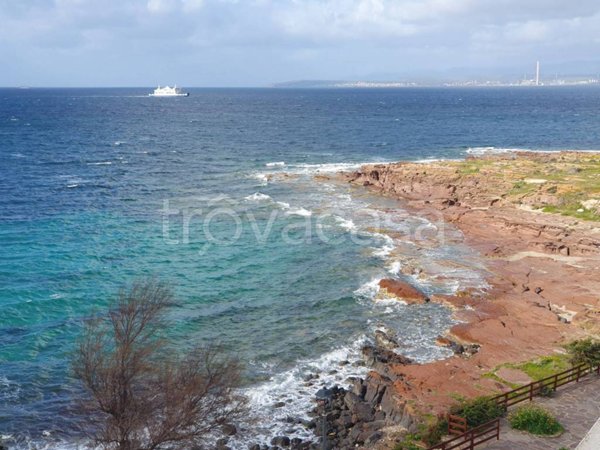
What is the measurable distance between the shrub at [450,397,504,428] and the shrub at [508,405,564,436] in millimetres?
794

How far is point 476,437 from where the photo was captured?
81.1 ft

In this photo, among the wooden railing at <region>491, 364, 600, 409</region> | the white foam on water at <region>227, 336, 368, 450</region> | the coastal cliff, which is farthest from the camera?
the coastal cliff

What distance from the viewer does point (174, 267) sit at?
54.2m

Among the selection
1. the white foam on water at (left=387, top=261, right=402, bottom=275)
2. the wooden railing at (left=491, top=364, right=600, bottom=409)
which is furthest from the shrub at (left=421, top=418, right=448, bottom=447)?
the white foam on water at (left=387, top=261, right=402, bottom=275)

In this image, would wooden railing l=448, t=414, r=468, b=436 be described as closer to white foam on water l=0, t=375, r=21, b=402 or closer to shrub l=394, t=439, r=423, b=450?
shrub l=394, t=439, r=423, b=450

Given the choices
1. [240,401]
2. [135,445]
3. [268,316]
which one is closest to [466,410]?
[240,401]

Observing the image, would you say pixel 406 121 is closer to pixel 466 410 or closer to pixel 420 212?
pixel 420 212

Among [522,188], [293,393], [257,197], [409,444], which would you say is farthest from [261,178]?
[409,444]

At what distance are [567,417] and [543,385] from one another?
2429mm

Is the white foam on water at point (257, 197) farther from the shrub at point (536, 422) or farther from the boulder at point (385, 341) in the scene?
the shrub at point (536, 422)

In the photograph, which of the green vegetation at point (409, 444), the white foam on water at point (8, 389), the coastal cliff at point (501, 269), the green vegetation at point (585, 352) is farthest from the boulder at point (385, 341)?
the white foam on water at point (8, 389)

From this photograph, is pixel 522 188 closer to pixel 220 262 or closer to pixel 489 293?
pixel 489 293

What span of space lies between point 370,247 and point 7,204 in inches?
1847

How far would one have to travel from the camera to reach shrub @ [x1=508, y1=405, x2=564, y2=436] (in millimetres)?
25958
